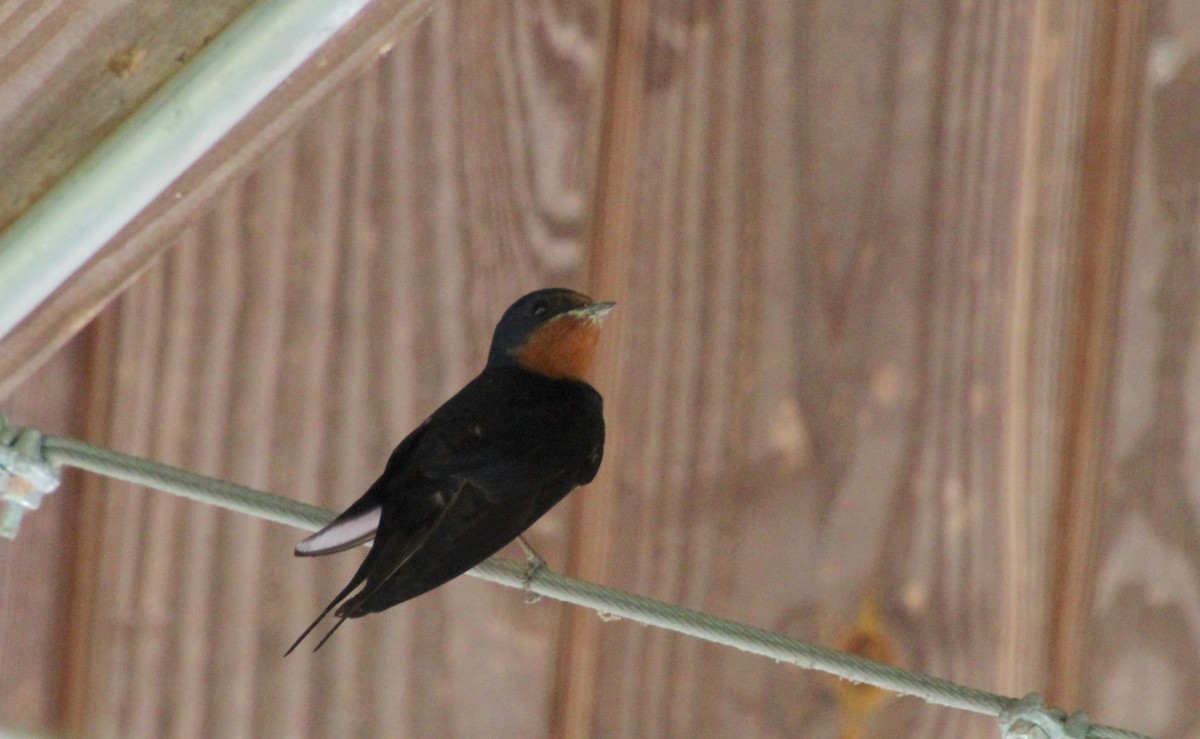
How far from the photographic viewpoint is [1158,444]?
5.13 ft

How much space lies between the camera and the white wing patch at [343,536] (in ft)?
4.70

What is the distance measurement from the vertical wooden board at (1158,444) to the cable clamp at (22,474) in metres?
1.09

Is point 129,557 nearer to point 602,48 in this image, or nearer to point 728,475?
point 728,475

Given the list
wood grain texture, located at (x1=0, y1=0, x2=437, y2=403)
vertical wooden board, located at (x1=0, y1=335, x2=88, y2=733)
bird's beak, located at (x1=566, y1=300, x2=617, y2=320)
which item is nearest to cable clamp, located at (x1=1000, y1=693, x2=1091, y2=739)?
bird's beak, located at (x1=566, y1=300, x2=617, y2=320)

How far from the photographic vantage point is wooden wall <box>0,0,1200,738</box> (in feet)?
5.02

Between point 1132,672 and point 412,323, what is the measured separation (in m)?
0.88

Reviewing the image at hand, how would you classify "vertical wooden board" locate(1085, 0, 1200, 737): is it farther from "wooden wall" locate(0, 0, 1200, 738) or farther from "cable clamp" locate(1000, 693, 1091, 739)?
"cable clamp" locate(1000, 693, 1091, 739)

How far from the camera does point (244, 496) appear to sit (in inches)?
46.9

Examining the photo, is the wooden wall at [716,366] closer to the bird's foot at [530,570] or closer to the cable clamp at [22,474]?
the bird's foot at [530,570]

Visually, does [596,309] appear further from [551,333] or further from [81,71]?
[81,71]

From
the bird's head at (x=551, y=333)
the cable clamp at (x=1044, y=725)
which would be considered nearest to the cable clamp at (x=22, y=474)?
the bird's head at (x=551, y=333)

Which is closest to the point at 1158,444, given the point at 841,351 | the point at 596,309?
the point at 841,351

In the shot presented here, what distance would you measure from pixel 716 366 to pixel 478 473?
32 centimetres

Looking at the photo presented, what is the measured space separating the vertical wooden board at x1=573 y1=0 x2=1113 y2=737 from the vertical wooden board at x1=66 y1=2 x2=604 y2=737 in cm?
12
